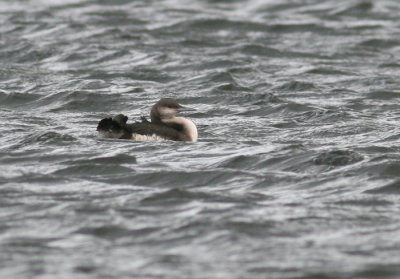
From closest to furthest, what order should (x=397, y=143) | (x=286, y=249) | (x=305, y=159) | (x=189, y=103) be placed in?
(x=286, y=249)
(x=305, y=159)
(x=397, y=143)
(x=189, y=103)

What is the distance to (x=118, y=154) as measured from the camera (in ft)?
49.2

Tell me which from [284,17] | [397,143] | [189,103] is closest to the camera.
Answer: [397,143]

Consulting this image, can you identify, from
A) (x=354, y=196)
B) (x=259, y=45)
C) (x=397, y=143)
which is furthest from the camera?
(x=259, y=45)

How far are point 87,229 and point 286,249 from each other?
1858 mm

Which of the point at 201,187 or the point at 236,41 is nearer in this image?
the point at 201,187

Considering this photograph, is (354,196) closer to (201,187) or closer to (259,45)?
(201,187)

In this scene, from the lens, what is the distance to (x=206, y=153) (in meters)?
15.6

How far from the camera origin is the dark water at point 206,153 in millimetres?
10828

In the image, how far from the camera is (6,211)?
39.9 feet

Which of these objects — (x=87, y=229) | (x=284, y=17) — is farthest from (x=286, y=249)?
(x=284, y=17)

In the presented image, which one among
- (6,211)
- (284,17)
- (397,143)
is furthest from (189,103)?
(284,17)

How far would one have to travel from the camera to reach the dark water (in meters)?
10.8

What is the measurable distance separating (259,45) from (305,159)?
1138 cm

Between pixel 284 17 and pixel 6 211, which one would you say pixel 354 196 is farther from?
pixel 284 17
